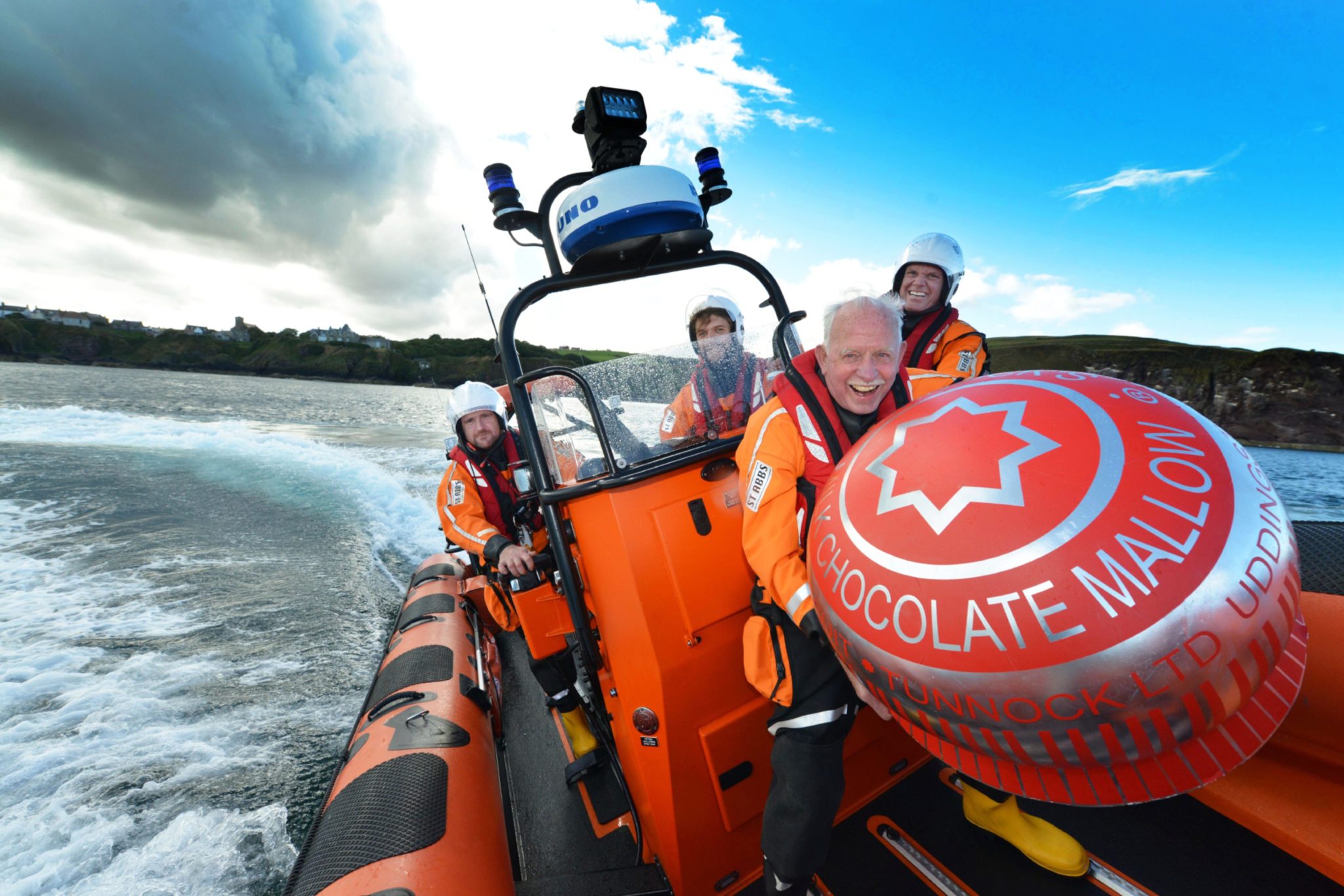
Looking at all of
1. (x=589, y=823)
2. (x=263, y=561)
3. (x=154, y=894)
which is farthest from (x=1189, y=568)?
(x=263, y=561)

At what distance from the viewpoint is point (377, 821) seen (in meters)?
2.08

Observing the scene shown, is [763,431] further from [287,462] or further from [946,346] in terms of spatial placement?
[287,462]

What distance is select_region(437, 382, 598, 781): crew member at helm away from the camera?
2938 millimetres

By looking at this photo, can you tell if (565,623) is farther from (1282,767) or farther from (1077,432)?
(1282,767)

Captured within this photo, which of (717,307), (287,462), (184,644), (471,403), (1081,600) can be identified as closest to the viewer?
(1081,600)

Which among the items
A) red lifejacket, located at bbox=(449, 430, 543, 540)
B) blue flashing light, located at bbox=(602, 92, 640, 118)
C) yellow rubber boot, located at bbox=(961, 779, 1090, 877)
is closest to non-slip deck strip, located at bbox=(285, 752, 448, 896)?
red lifejacket, located at bbox=(449, 430, 543, 540)

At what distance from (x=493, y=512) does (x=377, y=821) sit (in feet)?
5.42

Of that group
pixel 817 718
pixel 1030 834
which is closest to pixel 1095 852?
pixel 1030 834

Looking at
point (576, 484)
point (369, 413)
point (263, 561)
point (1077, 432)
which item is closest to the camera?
point (1077, 432)

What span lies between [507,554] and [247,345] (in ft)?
332

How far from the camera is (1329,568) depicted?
2.14 meters

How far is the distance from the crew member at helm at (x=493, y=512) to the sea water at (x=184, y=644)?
1.33 meters

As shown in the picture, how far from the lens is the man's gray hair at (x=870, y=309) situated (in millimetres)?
1528

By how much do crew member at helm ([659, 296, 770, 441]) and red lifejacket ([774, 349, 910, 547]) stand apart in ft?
1.74
